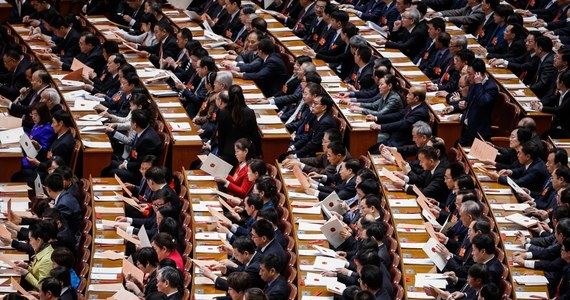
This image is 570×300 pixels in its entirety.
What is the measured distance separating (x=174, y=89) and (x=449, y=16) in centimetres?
337

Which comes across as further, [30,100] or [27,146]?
[30,100]

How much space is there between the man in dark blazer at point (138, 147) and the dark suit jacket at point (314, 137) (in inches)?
53.6

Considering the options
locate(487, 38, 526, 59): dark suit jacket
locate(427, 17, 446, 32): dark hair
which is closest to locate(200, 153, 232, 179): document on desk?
locate(427, 17, 446, 32): dark hair

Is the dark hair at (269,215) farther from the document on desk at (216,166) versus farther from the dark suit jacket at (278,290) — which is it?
the document on desk at (216,166)

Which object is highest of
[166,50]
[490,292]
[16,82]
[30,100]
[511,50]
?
[490,292]

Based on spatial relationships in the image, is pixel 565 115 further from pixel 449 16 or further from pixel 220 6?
pixel 220 6

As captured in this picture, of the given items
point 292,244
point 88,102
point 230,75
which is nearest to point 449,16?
point 230,75

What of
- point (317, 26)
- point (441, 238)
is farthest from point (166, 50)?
point (441, 238)

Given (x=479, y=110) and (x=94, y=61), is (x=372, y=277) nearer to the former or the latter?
(x=479, y=110)

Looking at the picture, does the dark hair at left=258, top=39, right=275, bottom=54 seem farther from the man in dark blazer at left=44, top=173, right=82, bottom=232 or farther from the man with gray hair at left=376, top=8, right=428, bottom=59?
the man in dark blazer at left=44, top=173, right=82, bottom=232

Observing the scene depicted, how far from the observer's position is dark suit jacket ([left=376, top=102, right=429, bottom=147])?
37.8 ft

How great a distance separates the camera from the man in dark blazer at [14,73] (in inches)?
504

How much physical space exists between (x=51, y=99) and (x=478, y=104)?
13.4ft

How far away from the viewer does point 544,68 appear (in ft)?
39.3
